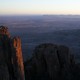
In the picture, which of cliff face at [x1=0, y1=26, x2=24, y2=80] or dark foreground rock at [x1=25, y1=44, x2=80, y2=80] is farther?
dark foreground rock at [x1=25, y1=44, x2=80, y2=80]

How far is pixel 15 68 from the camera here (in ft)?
54.1

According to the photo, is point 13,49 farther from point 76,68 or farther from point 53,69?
point 76,68

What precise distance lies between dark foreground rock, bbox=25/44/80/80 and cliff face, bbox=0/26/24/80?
8.97 meters

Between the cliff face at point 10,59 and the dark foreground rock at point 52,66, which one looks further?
the dark foreground rock at point 52,66

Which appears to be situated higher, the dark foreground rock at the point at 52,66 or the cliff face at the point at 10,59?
the cliff face at the point at 10,59

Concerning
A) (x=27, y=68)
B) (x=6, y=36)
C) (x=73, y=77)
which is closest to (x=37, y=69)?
(x=27, y=68)

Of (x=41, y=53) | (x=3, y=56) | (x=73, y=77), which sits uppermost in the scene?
(x=3, y=56)

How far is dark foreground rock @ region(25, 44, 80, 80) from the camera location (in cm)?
2573

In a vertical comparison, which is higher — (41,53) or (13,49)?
(13,49)

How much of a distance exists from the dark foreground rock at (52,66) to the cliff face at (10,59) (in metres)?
8.97

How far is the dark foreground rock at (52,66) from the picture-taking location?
84.4 feet

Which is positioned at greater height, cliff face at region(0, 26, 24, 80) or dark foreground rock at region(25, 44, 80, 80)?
cliff face at region(0, 26, 24, 80)

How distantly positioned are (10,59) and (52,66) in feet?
30.7

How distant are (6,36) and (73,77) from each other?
10989 mm
